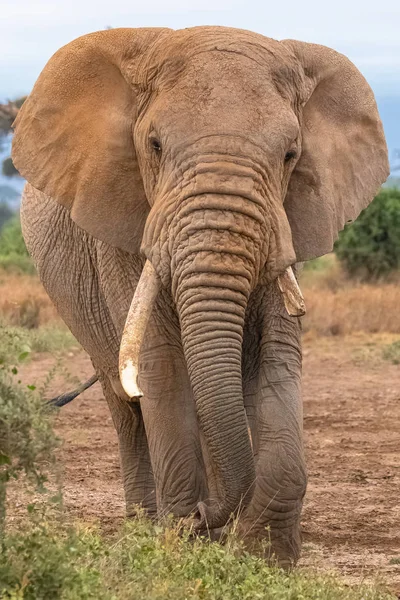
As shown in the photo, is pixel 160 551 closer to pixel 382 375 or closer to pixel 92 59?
pixel 92 59

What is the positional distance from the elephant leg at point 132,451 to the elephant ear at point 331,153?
1952 mm

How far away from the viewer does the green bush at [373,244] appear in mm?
19688

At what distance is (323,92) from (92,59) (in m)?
1.02

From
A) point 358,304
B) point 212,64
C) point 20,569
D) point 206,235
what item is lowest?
point 358,304

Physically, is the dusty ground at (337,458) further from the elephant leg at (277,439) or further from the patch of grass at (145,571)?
the patch of grass at (145,571)

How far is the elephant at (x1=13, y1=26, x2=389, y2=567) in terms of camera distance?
598 centimetres

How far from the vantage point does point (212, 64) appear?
6.19m

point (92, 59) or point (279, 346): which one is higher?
point (92, 59)

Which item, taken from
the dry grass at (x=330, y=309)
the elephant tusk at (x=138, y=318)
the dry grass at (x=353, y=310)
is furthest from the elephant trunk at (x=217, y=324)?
the dry grass at (x=353, y=310)

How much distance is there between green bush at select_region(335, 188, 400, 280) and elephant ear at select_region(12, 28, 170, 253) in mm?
12801

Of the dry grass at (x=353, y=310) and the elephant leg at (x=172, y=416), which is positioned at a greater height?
the elephant leg at (x=172, y=416)

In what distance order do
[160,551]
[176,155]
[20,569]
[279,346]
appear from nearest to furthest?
[20,569] → [160,551] → [176,155] → [279,346]

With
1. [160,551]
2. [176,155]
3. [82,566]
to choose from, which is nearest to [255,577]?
[160,551]

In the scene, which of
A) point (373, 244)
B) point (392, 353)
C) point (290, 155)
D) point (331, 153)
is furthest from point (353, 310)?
point (290, 155)
